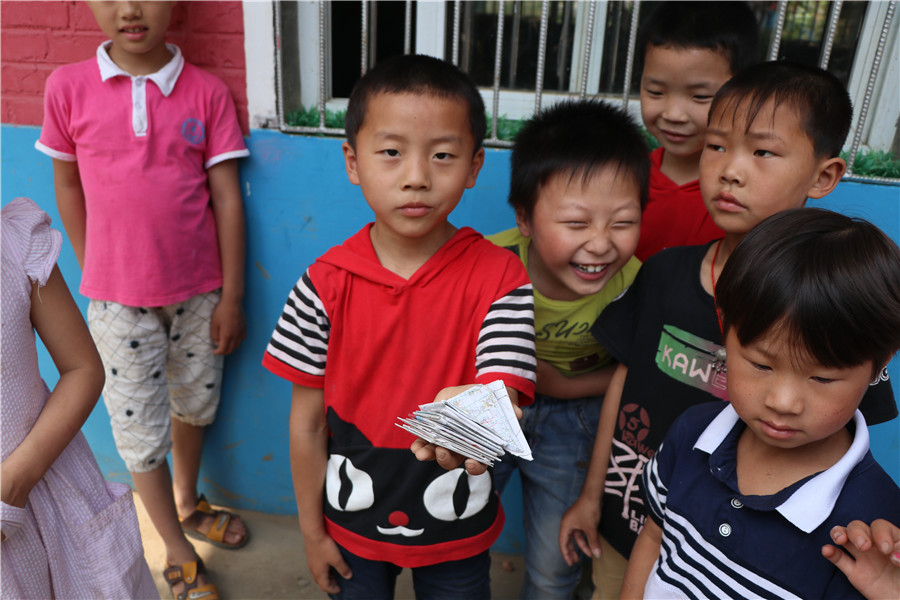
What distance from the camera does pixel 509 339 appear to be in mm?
1552

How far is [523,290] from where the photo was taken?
5.37 feet

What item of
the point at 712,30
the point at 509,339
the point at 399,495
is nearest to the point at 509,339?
the point at 509,339

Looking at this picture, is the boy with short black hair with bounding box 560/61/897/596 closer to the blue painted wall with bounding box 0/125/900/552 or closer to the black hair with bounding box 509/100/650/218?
the black hair with bounding box 509/100/650/218

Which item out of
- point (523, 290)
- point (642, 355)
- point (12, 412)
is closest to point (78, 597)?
point (12, 412)

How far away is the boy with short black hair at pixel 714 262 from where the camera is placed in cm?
154

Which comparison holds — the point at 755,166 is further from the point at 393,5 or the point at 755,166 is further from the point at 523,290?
the point at 393,5

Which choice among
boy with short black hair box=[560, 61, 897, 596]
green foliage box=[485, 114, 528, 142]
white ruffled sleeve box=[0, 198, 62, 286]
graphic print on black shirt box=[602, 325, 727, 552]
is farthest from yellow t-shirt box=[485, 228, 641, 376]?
white ruffled sleeve box=[0, 198, 62, 286]

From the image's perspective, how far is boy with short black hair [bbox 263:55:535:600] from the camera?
1570mm

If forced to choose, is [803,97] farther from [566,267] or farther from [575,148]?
[566,267]

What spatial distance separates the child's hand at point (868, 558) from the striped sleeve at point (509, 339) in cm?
69

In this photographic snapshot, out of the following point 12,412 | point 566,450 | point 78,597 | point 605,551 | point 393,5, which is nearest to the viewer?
point 12,412

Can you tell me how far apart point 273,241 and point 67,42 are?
3.83ft

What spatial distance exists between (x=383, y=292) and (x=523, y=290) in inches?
13.4

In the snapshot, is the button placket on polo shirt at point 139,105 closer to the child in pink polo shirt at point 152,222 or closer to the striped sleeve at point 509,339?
the child in pink polo shirt at point 152,222
